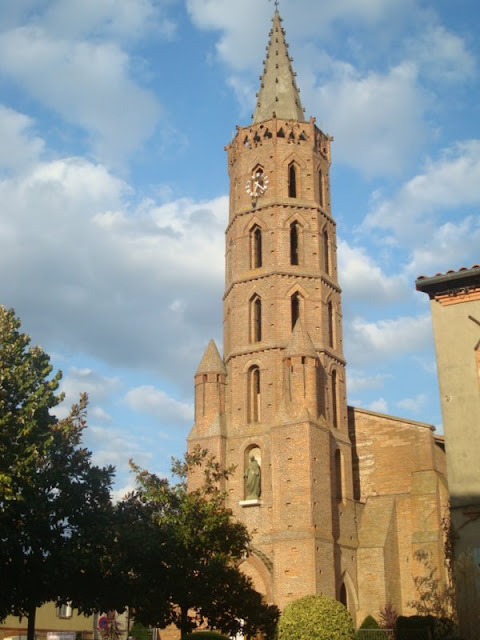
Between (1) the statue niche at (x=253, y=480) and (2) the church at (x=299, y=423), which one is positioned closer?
(2) the church at (x=299, y=423)

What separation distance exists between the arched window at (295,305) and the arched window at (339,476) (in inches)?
253

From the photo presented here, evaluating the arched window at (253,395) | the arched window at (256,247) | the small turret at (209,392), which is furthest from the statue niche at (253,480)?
the arched window at (256,247)

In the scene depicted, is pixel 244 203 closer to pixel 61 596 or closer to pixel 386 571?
pixel 386 571

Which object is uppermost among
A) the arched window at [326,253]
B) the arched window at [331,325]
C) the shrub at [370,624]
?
the arched window at [326,253]

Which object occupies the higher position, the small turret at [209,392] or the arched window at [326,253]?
the arched window at [326,253]

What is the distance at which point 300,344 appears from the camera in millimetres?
37656

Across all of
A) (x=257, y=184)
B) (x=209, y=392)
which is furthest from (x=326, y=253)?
(x=209, y=392)

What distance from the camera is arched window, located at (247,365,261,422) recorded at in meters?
38.8

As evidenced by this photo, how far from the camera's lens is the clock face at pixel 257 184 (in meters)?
42.9

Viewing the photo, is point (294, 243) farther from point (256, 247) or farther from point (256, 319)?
point (256, 319)

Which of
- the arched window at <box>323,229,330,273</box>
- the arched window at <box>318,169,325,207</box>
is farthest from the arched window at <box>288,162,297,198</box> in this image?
the arched window at <box>323,229,330,273</box>

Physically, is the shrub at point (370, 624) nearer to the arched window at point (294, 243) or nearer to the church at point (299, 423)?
the church at point (299, 423)

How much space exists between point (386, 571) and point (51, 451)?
19.8 meters

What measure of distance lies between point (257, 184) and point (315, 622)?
23.5 metres
